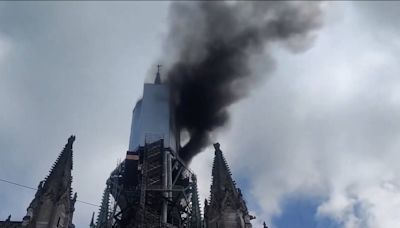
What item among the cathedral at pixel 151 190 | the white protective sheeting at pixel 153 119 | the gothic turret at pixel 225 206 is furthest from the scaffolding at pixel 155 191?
the gothic turret at pixel 225 206

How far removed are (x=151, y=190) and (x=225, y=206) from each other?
27.4ft

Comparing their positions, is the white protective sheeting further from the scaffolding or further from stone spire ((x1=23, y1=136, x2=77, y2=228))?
stone spire ((x1=23, y1=136, x2=77, y2=228))

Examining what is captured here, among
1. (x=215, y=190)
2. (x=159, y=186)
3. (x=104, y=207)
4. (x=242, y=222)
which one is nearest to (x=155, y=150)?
(x=159, y=186)

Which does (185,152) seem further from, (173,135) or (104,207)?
(104,207)

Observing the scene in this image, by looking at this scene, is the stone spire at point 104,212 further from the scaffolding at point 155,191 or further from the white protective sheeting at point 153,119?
the white protective sheeting at point 153,119

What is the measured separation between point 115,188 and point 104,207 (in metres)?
2.55

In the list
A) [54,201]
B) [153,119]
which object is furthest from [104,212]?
[153,119]

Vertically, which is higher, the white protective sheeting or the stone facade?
the white protective sheeting

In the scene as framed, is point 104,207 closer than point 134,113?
Yes

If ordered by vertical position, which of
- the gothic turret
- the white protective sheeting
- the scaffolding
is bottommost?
the gothic turret

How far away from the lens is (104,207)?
118 ft

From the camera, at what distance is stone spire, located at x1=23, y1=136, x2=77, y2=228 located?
26.0m

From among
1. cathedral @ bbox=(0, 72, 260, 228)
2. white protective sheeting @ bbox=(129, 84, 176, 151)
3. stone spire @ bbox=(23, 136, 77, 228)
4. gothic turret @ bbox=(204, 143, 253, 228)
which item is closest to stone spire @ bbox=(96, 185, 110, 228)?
cathedral @ bbox=(0, 72, 260, 228)

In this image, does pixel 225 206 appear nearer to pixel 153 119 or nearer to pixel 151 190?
pixel 151 190
